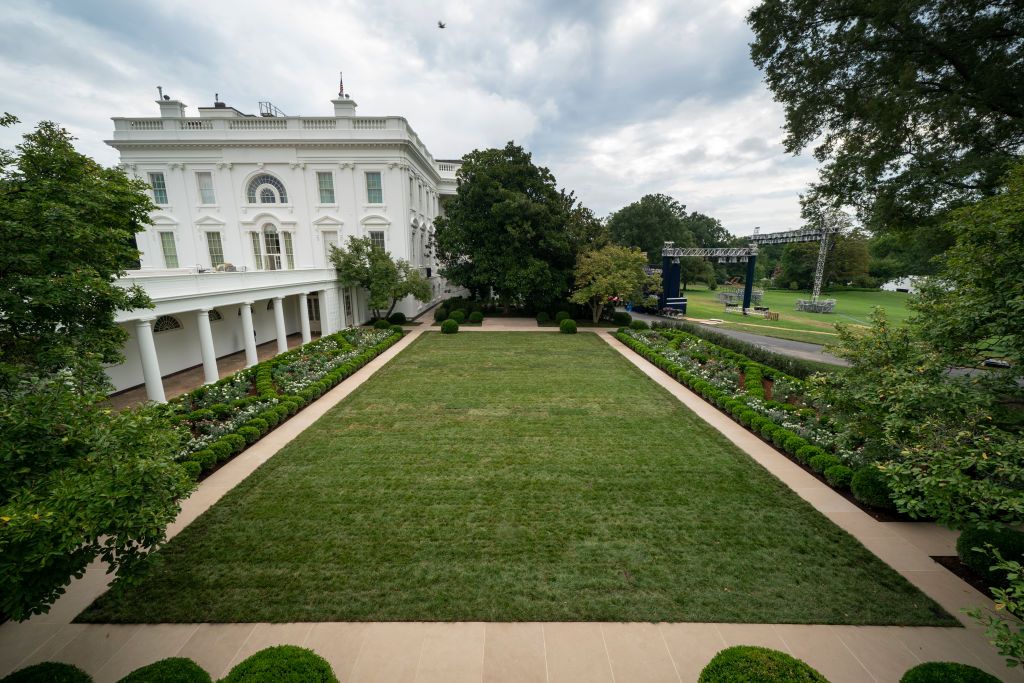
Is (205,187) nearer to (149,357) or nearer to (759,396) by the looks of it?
(149,357)

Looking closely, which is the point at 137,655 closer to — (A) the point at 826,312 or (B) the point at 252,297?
(B) the point at 252,297

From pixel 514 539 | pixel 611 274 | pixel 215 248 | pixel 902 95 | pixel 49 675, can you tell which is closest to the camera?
pixel 49 675

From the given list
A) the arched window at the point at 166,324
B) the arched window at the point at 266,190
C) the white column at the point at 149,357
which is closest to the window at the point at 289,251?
the arched window at the point at 266,190

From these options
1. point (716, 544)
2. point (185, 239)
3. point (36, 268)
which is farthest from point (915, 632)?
point (185, 239)

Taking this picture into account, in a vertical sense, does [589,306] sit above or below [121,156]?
below

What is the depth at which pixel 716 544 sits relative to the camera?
652 cm

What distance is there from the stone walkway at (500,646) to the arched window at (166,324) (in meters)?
13.5

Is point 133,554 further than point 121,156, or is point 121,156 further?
point 121,156

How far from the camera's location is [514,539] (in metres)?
6.58

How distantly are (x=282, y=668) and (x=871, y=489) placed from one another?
9118 millimetres

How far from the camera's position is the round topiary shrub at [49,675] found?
10.7 ft

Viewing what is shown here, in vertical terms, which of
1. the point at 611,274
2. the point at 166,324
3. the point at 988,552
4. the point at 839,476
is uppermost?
the point at 611,274

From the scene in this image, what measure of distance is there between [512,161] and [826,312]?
32.3 metres

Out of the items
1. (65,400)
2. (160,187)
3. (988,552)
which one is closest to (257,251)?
(160,187)
